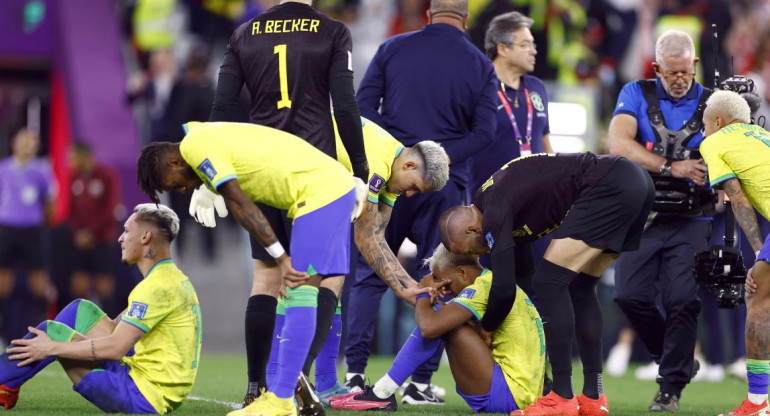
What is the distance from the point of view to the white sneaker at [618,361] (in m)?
11.6

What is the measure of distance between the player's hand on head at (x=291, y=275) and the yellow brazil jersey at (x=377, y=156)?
3.62 feet

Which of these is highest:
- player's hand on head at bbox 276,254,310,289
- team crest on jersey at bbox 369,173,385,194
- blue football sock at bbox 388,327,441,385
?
team crest on jersey at bbox 369,173,385,194

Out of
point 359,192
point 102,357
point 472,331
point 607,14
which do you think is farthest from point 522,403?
point 607,14

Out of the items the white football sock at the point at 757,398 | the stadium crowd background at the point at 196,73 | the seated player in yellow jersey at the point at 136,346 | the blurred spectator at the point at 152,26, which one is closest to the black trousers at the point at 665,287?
the white football sock at the point at 757,398

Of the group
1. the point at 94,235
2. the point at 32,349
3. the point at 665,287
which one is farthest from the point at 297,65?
the point at 94,235

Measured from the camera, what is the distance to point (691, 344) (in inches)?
295

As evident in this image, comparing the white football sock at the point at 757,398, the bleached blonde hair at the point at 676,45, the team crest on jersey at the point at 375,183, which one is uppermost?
the bleached blonde hair at the point at 676,45

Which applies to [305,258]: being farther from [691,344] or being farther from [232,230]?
[232,230]

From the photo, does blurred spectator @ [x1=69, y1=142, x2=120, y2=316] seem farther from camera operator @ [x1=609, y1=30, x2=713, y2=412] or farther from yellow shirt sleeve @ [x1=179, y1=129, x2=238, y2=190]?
yellow shirt sleeve @ [x1=179, y1=129, x2=238, y2=190]

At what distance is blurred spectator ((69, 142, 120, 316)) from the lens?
13.3 m

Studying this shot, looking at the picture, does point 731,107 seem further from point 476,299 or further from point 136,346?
point 136,346

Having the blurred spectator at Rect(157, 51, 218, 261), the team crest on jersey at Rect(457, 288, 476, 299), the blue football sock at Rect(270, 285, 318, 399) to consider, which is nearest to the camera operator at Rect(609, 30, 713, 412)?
the team crest on jersey at Rect(457, 288, 476, 299)

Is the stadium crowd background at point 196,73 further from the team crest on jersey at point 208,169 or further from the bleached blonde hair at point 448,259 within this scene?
the team crest on jersey at point 208,169

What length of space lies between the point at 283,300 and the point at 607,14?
11631 millimetres
